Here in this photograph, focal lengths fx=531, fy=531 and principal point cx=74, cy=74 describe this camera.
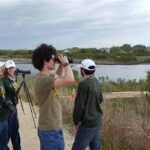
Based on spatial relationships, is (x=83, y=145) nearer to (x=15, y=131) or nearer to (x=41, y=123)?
(x=41, y=123)

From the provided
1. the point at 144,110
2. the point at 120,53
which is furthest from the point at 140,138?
the point at 120,53

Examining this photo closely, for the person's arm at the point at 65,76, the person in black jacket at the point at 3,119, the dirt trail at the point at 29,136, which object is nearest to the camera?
the person's arm at the point at 65,76

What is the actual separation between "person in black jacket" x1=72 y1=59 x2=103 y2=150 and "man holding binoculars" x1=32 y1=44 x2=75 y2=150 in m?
0.64

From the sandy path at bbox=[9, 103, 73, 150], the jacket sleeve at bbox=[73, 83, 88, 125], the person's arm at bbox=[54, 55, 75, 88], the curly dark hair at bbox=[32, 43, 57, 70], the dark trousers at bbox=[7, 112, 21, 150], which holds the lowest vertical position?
the sandy path at bbox=[9, 103, 73, 150]

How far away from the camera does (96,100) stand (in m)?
6.59

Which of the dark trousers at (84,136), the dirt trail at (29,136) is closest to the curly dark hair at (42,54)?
Result: the dark trousers at (84,136)

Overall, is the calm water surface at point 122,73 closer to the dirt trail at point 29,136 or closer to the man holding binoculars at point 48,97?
the dirt trail at point 29,136

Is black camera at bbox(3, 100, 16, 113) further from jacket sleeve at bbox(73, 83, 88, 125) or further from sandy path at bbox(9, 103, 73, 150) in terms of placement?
sandy path at bbox(9, 103, 73, 150)

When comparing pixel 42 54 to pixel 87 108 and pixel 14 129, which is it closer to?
pixel 87 108

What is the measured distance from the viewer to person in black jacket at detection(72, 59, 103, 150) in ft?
21.2

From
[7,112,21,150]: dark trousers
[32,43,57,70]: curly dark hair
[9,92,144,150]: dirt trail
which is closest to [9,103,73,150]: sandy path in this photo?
[9,92,144,150]: dirt trail

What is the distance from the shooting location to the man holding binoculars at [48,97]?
5.80m

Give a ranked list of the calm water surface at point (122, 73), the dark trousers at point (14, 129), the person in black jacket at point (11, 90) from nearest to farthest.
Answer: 1. the person in black jacket at point (11, 90)
2. the dark trousers at point (14, 129)
3. the calm water surface at point (122, 73)

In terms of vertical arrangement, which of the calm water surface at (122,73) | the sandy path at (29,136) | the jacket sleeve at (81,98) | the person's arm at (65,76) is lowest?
the calm water surface at (122,73)
